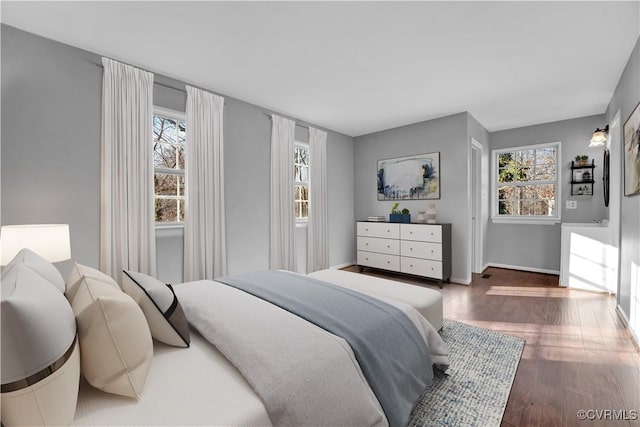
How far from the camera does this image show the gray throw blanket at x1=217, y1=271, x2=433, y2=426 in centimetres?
130

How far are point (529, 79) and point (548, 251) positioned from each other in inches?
119

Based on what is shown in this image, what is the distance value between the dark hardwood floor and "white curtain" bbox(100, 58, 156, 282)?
10.2ft

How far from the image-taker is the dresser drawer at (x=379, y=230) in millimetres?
4578

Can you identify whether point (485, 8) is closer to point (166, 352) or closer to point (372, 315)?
point (372, 315)

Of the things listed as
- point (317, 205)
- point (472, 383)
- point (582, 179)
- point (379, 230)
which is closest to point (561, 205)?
point (582, 179)

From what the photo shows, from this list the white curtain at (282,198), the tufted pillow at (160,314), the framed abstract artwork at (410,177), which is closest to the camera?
the tufted pillow at (160,314)

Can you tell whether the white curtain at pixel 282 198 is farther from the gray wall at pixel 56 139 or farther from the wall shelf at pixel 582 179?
the wall shelf at pixel 582 179

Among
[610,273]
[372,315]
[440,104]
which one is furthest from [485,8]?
[610,273]

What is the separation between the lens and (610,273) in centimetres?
353

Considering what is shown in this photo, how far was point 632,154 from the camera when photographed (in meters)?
2.52

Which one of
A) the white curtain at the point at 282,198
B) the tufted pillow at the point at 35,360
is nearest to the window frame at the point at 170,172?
the white curtain at the point at 282,198

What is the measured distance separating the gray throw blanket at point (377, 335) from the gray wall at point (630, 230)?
218 cm

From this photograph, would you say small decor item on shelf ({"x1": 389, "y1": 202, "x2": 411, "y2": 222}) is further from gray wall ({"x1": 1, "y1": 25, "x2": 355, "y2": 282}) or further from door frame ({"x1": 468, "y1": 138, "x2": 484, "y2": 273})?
gray wall ({"x1": 1, "y1": 25, "x2": 355, "y2": 282})

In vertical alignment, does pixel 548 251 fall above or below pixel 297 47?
below
